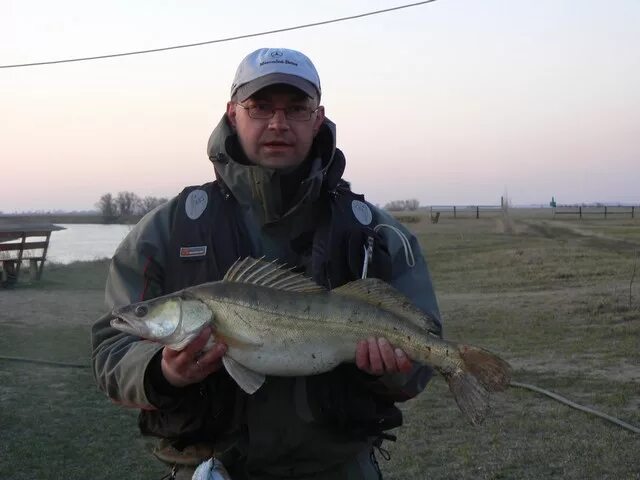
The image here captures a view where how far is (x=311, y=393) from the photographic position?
3158 millimetres

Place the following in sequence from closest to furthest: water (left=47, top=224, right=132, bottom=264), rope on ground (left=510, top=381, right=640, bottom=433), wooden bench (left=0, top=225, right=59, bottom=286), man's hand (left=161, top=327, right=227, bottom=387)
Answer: man's hand (left=161, top=327, right=227, bottom=387) < rope on ground (left=510, top=381, right=640, bottom=433) < wooden bench (left=0, top=225, right=59, bottom=286) < water (left=47, top=224, right=132, bottom=264)

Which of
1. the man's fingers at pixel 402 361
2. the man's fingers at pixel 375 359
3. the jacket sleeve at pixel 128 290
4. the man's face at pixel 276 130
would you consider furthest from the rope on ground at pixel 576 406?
the jacket sleeve at pixel 128 290

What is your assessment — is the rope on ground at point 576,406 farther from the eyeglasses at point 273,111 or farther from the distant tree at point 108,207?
→ the distant tree at point 108,207

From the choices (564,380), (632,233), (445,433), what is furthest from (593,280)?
(632,233)

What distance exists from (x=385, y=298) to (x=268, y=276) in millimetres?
526

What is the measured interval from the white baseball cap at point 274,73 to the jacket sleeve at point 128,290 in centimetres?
69

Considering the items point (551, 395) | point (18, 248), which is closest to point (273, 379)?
point (551, 395)

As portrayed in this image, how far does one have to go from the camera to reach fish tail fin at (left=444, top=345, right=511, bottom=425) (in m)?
3.29

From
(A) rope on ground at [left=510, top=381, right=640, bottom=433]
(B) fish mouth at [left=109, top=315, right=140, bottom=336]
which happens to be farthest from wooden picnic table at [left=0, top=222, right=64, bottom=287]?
(B) fish mouth at [left=109, top=315, right=140, bottom=336]

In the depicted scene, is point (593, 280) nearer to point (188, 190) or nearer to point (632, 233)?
point (188, 190)

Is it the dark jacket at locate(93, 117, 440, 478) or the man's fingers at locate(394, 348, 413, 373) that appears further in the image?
the man's fingers at locate(394, 348, 413, 373)

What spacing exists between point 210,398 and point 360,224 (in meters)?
1.02

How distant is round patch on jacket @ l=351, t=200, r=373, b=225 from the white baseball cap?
21.1 inches

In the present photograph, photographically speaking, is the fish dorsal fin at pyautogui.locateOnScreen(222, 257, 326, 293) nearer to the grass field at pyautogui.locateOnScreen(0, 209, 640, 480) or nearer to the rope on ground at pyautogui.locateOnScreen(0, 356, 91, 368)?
the grass field at pyautogui.locateOnScreen(0, 209, 640, 480)
